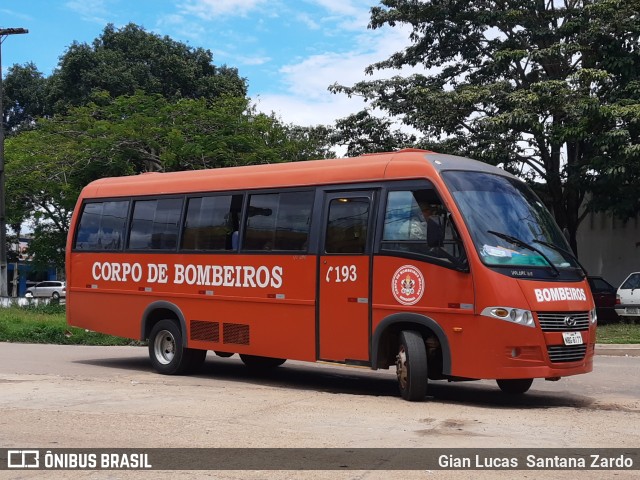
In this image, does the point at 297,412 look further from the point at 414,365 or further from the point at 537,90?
the point at 537,90

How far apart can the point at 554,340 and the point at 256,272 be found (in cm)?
446

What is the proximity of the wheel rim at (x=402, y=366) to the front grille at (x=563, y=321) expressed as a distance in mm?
1717

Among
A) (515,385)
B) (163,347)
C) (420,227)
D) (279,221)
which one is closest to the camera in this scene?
(420,227)

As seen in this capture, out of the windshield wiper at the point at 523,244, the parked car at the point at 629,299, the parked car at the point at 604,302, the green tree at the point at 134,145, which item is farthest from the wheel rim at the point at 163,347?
the parked car at the point at 604,302

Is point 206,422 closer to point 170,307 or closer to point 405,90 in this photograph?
point 170,307

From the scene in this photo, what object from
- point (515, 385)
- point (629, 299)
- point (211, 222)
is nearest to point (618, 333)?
point (629, 299)

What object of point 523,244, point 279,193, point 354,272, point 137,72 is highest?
point 137,72

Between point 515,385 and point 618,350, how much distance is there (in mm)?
7413

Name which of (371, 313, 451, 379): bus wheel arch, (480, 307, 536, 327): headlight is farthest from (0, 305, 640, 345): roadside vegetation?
(480, 307, 536, 327): headlight

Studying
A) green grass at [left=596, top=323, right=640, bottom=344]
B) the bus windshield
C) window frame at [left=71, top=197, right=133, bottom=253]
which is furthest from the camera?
green grass at [left=596, top=323, right=640, bottom=344]

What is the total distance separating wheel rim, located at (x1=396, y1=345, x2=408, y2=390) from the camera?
424 inches

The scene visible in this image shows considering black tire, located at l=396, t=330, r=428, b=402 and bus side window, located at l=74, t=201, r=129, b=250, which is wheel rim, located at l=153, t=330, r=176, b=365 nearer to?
bus side window, located at l=74, t=201, r=129, b=250

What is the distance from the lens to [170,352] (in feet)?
46.1

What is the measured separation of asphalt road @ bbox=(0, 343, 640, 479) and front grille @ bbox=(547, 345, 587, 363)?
1.99ft
